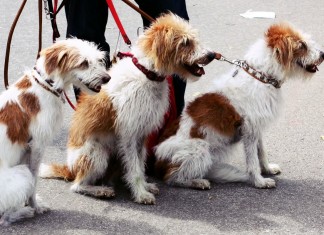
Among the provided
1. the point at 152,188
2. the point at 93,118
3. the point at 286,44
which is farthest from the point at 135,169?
the point at 286,44

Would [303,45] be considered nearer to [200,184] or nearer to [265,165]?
[265,165]

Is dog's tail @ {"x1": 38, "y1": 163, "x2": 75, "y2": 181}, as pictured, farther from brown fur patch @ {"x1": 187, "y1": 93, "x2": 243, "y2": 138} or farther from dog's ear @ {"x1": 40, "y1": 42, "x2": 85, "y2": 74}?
dog's ear @ {"x1": 40, "y1": 42, "x2": 85, "y2": 74}

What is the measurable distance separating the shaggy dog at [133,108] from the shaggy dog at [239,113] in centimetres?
27

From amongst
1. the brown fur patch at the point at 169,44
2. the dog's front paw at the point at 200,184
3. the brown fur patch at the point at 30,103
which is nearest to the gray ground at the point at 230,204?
the dog's front paw at the point at 200,184

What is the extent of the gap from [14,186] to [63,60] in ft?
2.71

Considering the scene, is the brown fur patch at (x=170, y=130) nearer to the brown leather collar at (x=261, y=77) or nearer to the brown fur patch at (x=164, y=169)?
the brown fur patch at (x=164, y=169)

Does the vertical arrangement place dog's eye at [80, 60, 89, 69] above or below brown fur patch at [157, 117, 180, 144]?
above

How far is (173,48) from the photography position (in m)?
4.56

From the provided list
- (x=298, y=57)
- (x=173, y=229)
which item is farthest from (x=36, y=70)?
A: (x=298, y=57)

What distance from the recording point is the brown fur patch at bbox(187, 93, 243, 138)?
197 inches

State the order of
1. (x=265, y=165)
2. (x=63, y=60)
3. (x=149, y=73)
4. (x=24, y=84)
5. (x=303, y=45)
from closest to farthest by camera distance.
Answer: (x=63, y=60) < (x=24, y=84) < (x=149, y=73) < (x=303, y=45) < (x=265, y=165)

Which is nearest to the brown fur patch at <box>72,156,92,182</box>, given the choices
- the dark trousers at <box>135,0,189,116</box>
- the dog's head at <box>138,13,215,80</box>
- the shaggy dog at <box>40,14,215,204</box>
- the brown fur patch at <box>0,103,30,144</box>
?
the shaggy dog at <box>40,14,215,204</box>

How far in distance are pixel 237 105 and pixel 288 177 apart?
29.6 inches

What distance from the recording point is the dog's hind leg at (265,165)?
531 centimetres
